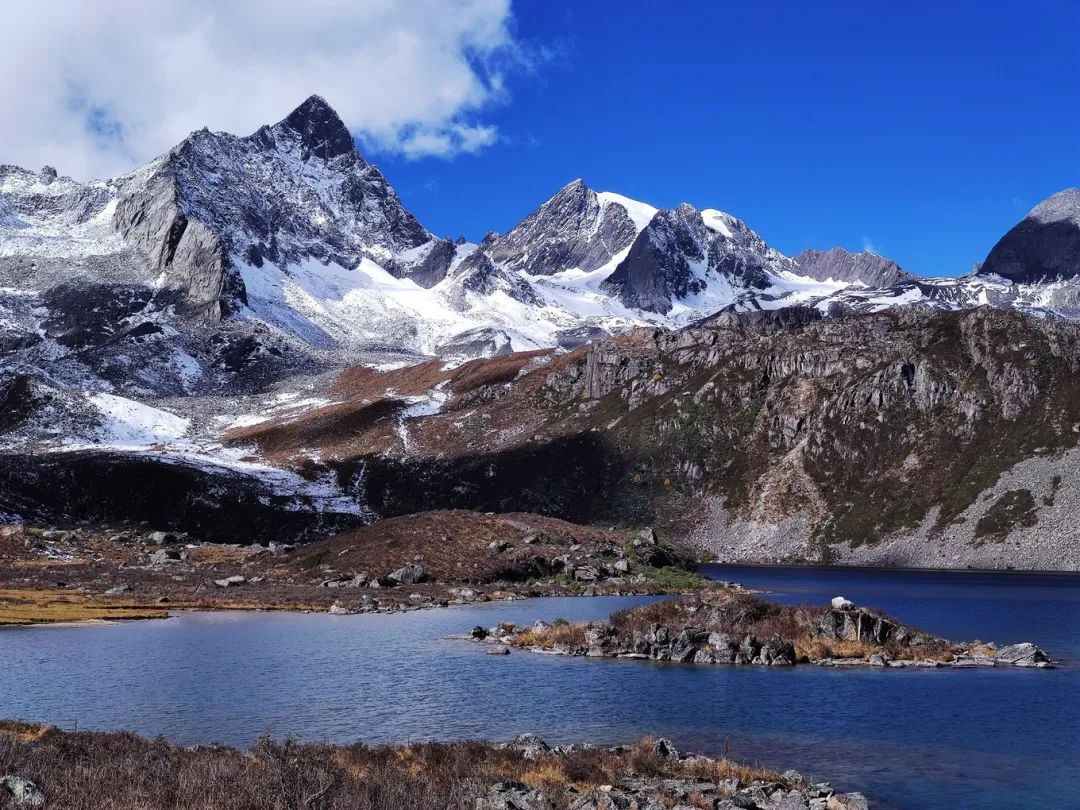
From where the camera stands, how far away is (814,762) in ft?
98.9

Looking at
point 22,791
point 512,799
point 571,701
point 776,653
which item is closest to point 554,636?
point 776,653

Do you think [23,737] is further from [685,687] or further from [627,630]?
[627,630]

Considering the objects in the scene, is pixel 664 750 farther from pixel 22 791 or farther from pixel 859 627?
pixel 859 627

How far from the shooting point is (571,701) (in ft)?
132

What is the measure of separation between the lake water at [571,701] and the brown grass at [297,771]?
3.85 m

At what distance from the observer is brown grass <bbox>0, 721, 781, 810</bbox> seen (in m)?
20.2

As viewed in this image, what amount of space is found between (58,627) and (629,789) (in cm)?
5335

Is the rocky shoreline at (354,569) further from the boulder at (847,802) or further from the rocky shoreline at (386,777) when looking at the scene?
the boulder at (847,802)

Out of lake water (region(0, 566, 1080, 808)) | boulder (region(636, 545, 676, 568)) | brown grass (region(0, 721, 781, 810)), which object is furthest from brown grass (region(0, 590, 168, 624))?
boulder (region(636, 545, 676, 568))

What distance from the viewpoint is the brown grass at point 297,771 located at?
20.2 meters

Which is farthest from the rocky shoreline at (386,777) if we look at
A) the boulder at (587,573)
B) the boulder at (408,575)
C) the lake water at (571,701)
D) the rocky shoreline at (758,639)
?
the boulder at (587,573)

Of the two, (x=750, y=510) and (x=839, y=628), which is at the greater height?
(x=750, y=510)

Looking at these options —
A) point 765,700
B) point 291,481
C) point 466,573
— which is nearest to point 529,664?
point 765,700

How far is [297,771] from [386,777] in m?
3.05
